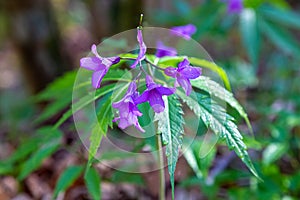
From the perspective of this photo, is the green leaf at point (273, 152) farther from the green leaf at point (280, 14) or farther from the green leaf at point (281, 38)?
the green leaf at point (280, 14)

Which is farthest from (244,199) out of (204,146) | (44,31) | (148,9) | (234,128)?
(44,31)

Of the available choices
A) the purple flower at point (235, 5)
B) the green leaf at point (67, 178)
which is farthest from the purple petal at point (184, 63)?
the purple flower at point (235, 5)

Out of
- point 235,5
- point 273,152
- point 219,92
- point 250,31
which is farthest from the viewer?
point 250,31

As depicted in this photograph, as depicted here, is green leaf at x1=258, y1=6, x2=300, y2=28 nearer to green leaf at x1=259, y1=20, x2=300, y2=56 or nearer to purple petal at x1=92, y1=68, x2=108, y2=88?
green leaf at x1=259, y1=20, x2=300, y2=56

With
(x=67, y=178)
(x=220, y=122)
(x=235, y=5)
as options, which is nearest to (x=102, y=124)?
(x=220, y=122)

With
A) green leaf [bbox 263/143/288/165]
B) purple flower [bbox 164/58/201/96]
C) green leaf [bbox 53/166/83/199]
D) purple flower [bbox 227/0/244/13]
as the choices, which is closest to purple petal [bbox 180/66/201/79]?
purple flower [bbox 164/58/201/96]

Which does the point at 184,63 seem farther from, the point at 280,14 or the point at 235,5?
the point at 280,14
